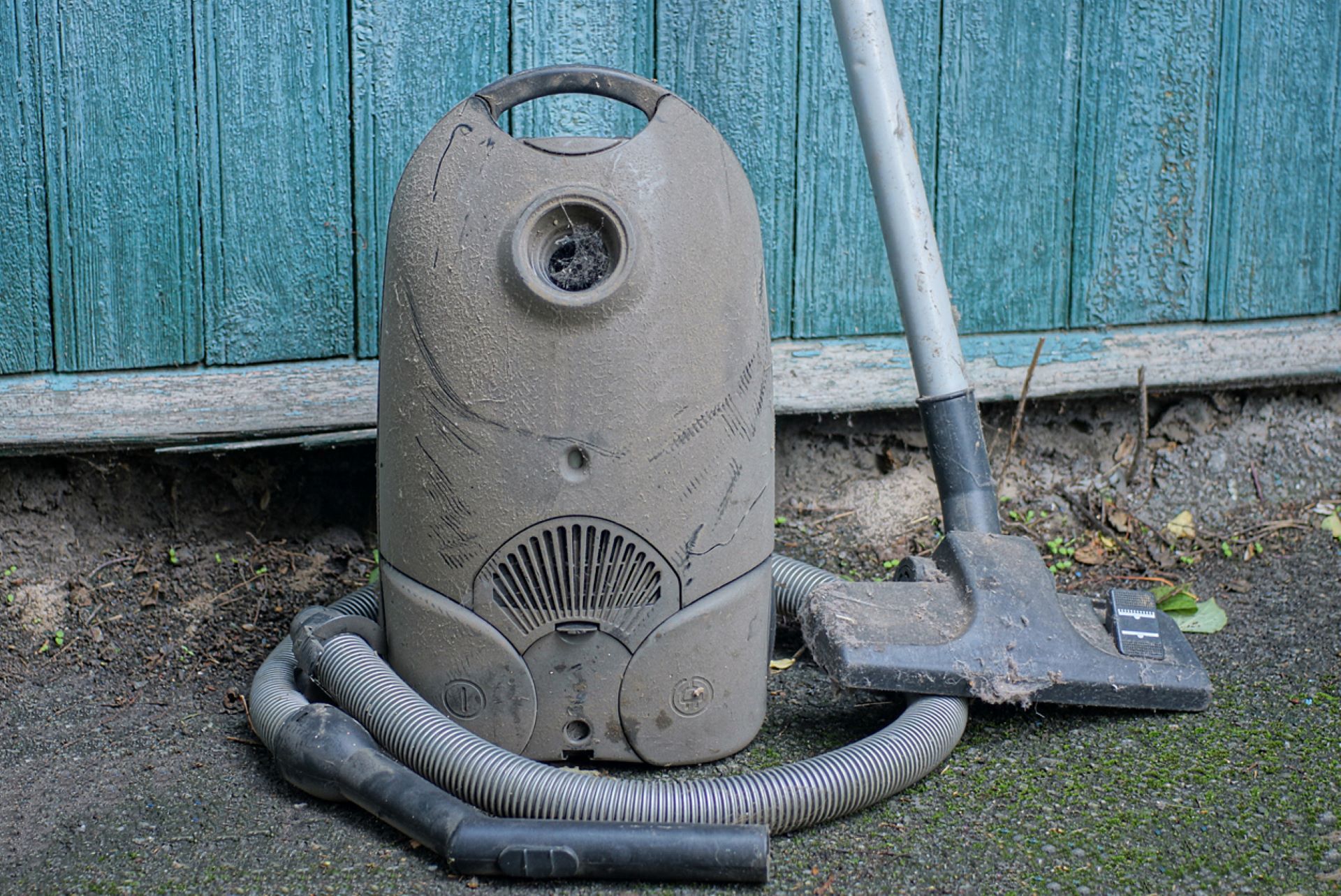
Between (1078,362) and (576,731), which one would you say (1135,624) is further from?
(1078,362)

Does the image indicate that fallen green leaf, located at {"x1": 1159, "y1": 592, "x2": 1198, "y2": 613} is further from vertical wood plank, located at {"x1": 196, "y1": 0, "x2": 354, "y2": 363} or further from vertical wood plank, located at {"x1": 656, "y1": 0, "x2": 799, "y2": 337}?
vertical wood plank, located at {"x1": 196, "y1": 0, "x2": 354, "y2": 363}

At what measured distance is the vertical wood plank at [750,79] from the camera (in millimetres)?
2430

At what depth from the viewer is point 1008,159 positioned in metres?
2.65

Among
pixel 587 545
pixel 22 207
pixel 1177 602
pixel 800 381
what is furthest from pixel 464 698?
pixel 1177 602

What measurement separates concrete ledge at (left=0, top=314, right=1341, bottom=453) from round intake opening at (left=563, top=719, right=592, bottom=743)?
93cm

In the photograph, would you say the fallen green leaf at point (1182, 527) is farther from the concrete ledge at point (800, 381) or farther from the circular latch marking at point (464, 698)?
the circular latch marking at point (464, 698)

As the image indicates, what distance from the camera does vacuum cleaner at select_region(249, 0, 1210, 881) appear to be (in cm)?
159

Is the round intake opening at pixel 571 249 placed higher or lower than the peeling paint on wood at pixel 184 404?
higher

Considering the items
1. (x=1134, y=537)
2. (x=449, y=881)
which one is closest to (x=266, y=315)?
(x=449, y=881)

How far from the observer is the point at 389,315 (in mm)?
1709

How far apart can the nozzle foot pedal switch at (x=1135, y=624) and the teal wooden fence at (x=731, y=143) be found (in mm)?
921

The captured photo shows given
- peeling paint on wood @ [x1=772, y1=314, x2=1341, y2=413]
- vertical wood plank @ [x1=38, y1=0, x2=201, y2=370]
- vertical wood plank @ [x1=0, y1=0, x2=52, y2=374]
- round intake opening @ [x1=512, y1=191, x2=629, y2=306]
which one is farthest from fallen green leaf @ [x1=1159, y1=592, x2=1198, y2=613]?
vertical wood plank @ [x1=0, y1=0, x2=52, y2=374]

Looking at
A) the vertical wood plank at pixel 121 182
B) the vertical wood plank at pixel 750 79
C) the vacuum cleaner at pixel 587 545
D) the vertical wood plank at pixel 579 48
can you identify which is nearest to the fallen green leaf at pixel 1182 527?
the vacuum cleaner at pixel 587 545

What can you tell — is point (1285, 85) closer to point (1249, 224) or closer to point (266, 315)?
point (1249, 224)
